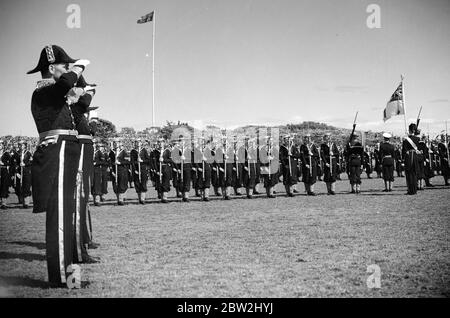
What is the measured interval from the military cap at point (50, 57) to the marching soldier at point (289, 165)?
12.7 m

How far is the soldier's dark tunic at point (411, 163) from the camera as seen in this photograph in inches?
615

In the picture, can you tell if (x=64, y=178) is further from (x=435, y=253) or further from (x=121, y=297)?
(x=435, y=253)

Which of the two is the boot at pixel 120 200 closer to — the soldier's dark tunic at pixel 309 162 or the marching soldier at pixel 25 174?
the marching soldier at pixel 25 174

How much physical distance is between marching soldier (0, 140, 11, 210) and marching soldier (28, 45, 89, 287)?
1272 cm

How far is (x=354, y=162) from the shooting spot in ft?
57.2

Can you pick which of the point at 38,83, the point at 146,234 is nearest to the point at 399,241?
the point at 146,234

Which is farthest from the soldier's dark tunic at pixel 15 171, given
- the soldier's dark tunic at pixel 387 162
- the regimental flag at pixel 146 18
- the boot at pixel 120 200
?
the soldier's dark tunic at pixel 387 162

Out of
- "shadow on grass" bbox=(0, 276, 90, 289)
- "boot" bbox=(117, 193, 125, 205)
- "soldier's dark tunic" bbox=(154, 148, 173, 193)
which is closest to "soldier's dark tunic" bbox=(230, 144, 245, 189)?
"soldier's dark tunic" bbox=(154, 148, 173, 193)

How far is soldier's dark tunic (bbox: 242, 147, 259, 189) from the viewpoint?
690 inches

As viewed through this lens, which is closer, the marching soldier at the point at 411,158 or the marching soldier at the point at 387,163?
the marching soldier at the point at 411,158

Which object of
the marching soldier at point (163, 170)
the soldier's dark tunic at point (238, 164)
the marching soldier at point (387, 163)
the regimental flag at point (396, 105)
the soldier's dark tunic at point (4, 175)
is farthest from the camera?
the regimental flag at point (396, 105)

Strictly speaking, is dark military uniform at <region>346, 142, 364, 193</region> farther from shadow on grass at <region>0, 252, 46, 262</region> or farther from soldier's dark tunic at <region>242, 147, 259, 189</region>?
shadow on grass at <region>0, 252, 46, 262</region>

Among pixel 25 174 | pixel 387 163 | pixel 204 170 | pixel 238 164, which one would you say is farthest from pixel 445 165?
pixel 25 174

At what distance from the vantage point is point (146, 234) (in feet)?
29.7
